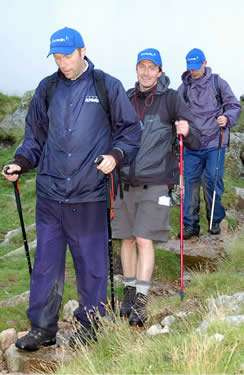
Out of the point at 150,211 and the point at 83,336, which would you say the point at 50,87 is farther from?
the point at 83,336

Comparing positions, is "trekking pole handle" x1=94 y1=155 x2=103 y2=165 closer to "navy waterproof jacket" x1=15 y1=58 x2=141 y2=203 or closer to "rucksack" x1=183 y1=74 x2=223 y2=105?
"navy waterproof jacket" x1=15 y1=58 x2=141 y2=203

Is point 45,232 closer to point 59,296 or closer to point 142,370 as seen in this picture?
point 59,296

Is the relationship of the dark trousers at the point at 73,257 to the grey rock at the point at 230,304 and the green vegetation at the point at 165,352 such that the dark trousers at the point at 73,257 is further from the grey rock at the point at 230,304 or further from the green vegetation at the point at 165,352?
the grey rock at the point at 230,304

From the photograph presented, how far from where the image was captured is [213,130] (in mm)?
9922

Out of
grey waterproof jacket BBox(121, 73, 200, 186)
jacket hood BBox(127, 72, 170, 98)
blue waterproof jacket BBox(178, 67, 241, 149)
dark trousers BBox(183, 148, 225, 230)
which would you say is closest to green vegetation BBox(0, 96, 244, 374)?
dark trousers BBox(183, 148, 225, 230)

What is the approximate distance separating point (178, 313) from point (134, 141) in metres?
2.12

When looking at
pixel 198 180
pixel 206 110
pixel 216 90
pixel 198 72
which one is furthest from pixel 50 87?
pixel 198 180

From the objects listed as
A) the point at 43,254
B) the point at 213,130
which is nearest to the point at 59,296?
the point at 43,254

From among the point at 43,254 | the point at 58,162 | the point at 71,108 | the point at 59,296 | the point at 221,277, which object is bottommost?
the point at 221,277

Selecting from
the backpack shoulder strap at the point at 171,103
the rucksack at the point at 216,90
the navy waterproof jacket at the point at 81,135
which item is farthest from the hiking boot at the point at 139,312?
the rucksack at the point at 216,90

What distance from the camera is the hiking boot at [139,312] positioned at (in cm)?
610

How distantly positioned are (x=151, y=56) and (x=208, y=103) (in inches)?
145

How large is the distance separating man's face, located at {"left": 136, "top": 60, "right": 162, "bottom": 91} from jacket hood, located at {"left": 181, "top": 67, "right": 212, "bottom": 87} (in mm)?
3413

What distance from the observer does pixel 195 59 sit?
9.45m
